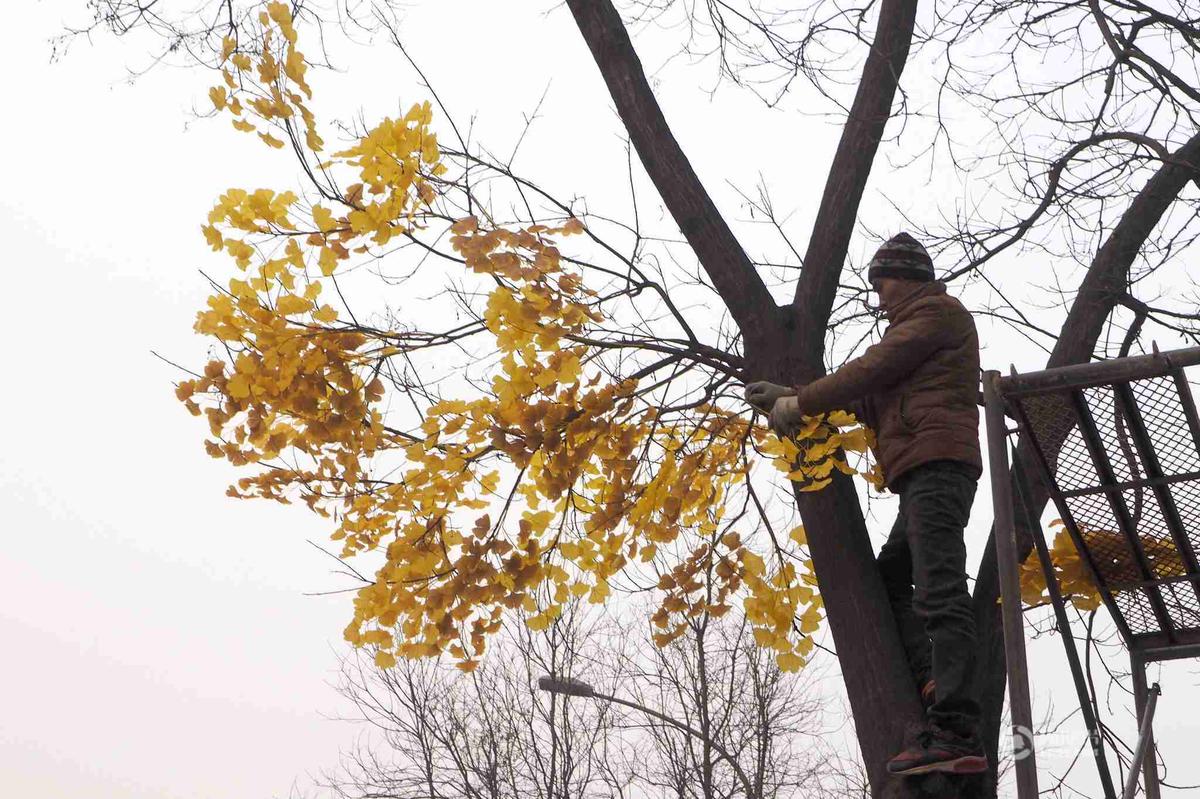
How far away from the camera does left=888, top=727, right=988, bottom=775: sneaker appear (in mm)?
3871

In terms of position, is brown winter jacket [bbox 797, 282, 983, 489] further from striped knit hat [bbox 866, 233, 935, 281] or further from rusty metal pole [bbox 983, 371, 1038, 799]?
rusty metal pole [bbox 983, 371, 1038, 799]

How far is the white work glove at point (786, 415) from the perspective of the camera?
439cm

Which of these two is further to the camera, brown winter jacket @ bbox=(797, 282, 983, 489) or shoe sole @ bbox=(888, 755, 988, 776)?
brown winter jacket @ bbox=(797, 282, 983, 489)

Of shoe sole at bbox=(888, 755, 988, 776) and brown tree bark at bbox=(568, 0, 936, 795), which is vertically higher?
brown tree bark at bbox=(568, 0, 936, 795)

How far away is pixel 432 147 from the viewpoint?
490 centimetres

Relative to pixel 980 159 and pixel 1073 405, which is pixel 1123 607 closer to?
pixel 1073 405

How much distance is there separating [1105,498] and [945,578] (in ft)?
1.78

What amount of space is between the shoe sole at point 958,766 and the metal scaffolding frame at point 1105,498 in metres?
0.33

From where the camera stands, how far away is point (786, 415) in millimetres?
4422

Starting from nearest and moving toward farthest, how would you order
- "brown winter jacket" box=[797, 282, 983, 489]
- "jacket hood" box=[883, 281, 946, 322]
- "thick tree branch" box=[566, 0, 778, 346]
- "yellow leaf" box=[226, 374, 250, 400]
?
"brown winter jacket" box=[797, 282, 983, 489], "jacket hood" box=[883, 281, 946, 322], "yellow leaf" box=[226, 374, 250, 400], "thick tree branch" box=[566, 0, 778, 346]

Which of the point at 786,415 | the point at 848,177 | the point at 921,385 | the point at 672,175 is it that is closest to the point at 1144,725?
the point at 921,385

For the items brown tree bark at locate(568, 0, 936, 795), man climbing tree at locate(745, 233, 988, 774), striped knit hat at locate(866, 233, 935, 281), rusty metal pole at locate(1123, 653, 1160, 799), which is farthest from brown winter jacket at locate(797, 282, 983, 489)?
rusty metal pole at locate(1123, 653, 1160, 799)

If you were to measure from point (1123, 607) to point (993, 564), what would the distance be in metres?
0.45

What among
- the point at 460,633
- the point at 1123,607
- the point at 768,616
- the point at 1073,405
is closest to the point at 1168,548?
the point at 1123,607
